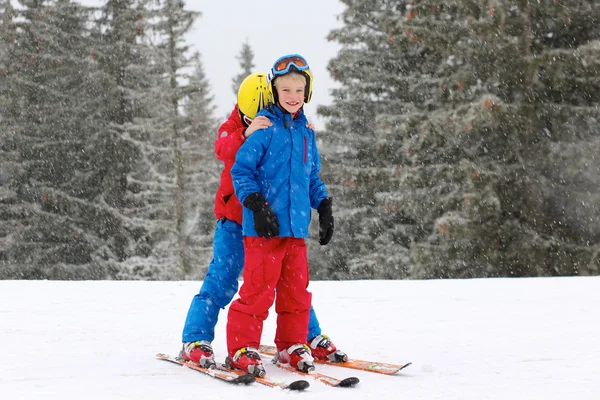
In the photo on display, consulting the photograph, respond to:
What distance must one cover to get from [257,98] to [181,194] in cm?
2001

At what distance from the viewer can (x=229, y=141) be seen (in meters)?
3.81

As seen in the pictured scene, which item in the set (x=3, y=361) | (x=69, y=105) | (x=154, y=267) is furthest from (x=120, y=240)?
(x=3, y=361)

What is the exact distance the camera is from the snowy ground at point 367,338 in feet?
10.4

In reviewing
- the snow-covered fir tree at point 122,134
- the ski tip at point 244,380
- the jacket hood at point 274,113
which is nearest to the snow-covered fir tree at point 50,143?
the snow-covered fir tree at point 122,134

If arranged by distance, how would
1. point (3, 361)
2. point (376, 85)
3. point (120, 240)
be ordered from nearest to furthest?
1. point (3, 361)
2. point (376, 85)
3. point (120, 240)

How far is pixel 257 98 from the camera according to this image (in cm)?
391

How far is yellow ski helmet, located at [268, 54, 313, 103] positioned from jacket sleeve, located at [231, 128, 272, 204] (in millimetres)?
297

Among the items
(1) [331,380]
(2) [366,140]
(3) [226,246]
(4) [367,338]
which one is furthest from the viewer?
(2) [366,140]

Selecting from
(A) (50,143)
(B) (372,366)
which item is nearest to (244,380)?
(B) (372,366)

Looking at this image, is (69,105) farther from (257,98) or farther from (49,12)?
(257,98)

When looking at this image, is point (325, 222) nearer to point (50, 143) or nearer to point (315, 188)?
point (315, 188)

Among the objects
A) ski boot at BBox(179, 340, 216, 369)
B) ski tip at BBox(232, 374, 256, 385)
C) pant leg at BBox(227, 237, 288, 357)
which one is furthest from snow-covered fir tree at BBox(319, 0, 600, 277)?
ski tip at BBox(232, 374, 256, 385)

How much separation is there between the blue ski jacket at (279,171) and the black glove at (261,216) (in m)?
0.05

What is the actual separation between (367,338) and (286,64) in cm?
200
